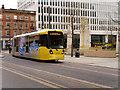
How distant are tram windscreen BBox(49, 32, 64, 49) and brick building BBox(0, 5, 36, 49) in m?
60.8

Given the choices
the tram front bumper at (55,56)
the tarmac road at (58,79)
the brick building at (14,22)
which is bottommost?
the tarmac road at (58,79)

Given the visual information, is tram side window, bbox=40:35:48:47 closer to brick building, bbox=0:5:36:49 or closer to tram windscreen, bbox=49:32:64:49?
tram windscreen, bbox=49:32:64:49

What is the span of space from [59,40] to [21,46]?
32.3 ft

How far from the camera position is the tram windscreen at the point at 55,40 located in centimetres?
2447

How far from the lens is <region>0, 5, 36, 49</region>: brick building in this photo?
282 ft

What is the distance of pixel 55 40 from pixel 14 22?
66.6 metres

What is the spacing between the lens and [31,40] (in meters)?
28.7

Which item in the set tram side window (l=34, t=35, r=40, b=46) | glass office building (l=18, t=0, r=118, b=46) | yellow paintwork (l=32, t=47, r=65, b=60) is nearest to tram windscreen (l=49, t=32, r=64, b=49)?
yellow paintwork (l=32, t=47, r=65, b=60)

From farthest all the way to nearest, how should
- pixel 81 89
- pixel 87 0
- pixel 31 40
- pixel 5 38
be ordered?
pixel 87 0 < pixel 5 38 < pixel 31 40 < pixel 81 89

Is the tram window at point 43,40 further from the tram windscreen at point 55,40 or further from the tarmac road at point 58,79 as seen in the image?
the tarmac road at point 58,79

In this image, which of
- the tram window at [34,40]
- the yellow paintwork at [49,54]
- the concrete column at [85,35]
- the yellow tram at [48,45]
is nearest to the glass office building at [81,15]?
the concrete column at [85,35]

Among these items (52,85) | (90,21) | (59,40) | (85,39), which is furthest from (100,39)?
(52,85)

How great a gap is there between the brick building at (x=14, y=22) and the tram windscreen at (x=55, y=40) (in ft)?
200

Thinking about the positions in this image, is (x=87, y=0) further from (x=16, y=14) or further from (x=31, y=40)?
(x=31, y=40)
